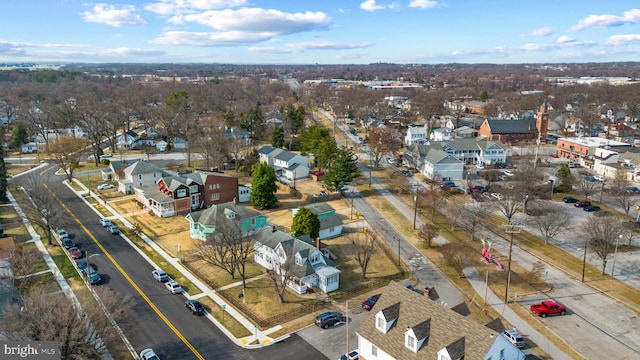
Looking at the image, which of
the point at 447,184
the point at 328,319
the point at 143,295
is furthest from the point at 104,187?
the point at 447,184

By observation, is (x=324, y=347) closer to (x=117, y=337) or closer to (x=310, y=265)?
(x=310, y=265)

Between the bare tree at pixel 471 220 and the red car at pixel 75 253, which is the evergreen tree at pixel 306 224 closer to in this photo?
the bare tree at pixel 471 220

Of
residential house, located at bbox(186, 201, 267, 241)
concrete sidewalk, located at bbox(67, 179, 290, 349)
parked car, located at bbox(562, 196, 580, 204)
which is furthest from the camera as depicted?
parked car, located at bbox(562, 196, 580, 204)

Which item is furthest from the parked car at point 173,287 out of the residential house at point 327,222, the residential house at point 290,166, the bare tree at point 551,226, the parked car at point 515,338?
the residential house at point 290,166

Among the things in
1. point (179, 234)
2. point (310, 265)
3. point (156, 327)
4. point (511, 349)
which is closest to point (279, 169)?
point (179, 234)

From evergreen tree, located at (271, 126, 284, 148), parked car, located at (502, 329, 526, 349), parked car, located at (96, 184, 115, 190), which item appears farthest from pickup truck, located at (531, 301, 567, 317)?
evergreen tree, located at (271, 126, 284, 148)

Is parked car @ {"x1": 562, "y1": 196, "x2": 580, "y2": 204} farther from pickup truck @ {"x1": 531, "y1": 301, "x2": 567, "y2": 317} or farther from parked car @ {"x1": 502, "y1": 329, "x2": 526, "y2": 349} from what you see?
parked car @ {"x1": 502, "y1": 329, "x2": 526, "y2": 349}

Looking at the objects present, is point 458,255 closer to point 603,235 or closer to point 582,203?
point 603,235
